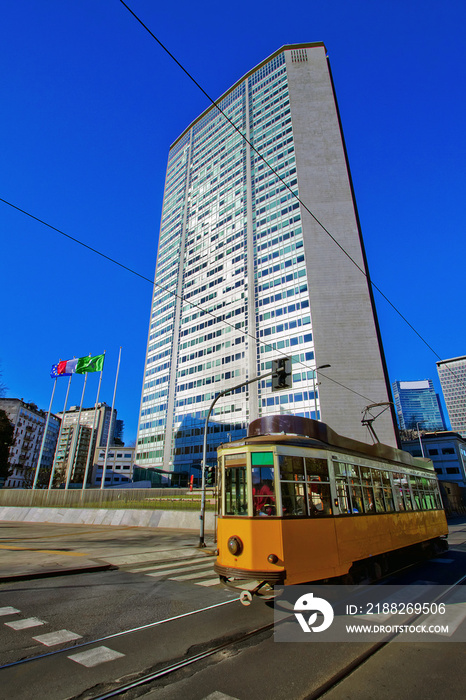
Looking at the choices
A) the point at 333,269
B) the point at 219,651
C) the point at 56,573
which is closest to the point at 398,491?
the point at 219,651

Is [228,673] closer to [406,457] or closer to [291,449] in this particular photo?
[291,449]

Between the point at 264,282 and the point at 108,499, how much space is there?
4322cm

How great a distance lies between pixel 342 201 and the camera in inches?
2259

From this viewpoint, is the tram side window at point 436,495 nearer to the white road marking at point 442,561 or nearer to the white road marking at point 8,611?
the white road marking at point 442,561

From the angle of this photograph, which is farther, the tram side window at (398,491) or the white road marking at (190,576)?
the tram side window at (398,491)

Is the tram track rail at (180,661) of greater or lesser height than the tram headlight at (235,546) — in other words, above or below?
below

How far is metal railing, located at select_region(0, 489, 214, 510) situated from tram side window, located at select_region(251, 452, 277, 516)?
63.4 ft

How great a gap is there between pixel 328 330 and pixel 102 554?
43.6 meters

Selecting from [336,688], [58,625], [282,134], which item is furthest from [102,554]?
[282,134]

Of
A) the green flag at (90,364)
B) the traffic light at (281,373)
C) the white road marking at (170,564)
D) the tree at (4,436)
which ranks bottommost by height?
the white road marking at (170,564)

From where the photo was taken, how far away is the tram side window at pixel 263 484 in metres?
6.18

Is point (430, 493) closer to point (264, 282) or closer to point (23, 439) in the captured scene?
point (264, 282)

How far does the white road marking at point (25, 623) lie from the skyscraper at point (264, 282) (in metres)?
36.2

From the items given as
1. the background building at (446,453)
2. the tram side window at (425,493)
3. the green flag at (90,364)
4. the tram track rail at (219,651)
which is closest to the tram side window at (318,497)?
the tram track rail at (219,651)
